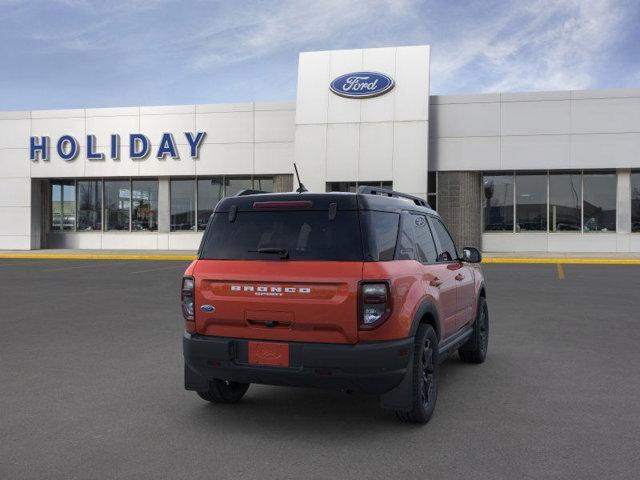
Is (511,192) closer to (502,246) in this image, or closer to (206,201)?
(502,246)

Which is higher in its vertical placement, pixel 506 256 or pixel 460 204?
pixel 460 204

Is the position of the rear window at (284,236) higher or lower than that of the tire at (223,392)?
higher

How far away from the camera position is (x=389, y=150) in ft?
81.2

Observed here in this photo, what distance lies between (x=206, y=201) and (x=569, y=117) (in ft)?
51.1

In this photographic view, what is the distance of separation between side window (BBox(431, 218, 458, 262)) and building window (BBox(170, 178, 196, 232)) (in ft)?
77.4

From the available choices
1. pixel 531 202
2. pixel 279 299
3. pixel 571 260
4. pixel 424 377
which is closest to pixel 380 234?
pixel 279 299

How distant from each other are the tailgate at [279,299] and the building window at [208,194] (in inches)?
960

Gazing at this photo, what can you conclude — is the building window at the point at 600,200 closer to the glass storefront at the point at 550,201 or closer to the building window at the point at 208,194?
the glass storefront at the point at 550,201

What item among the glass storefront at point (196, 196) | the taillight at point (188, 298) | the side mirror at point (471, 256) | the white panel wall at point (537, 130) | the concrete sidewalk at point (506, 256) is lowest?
the concrete sidewalk at point (506, 256)

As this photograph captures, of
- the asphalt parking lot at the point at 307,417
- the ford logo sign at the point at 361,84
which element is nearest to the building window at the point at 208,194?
the ford logo sign at the point at 361,84

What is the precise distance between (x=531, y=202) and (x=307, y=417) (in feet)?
75.1

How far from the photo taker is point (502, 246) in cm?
2625

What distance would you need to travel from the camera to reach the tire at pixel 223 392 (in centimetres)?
521

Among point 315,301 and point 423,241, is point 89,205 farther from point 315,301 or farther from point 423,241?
point 315,301
